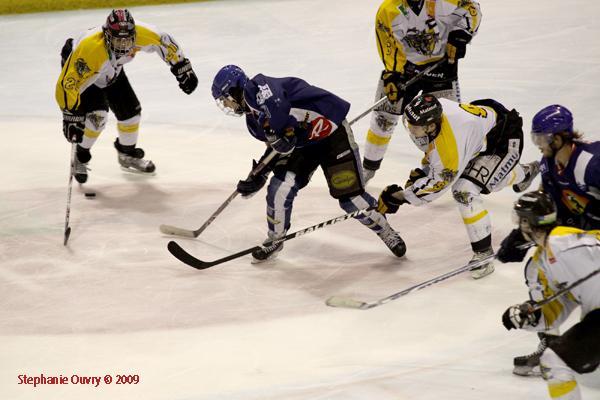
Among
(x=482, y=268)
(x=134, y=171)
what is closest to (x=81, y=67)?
(x=134, y=171)

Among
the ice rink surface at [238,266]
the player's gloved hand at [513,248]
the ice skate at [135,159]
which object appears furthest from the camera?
the ice skate at [135,159]

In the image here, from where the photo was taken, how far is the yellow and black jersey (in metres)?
5.23

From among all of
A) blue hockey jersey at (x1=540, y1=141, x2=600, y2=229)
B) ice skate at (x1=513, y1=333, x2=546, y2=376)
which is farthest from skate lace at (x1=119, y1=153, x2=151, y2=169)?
ice skate at (x1=513, y1=333, x2=546, y2=376)

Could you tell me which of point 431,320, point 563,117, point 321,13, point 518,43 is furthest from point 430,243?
point 321,13

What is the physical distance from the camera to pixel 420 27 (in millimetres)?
5262

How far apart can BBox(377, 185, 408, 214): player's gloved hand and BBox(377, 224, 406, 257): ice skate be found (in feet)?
1.14

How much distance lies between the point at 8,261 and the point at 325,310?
68.1 inches

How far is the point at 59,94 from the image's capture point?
5.42m

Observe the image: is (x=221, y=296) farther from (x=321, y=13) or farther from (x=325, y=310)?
(x=321, y=13)

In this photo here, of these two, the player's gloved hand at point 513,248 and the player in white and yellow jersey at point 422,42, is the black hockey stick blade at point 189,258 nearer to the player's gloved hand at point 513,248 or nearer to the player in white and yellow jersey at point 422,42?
the player in white and yellow jersey at point 422,42

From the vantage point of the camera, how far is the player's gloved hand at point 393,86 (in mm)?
5301

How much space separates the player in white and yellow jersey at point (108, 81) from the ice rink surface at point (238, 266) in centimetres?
25

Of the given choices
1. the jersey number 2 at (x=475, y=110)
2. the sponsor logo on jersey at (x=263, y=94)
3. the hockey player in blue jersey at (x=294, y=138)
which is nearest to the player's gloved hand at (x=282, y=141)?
the hockey player in blue jersey at (x=294, y=138)

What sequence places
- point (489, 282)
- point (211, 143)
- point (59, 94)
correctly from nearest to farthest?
1. point (489, 282)
2. point (59, 94)
3. point (211, 143)
